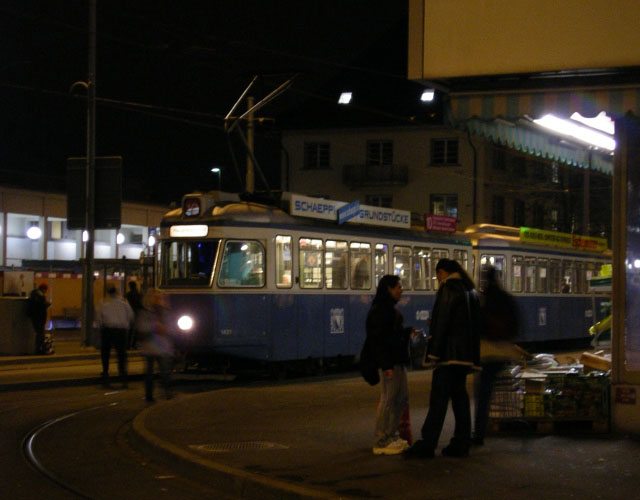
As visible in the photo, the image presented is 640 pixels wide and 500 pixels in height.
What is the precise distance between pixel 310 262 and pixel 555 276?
12120 mm

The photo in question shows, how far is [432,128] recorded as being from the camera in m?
54.0

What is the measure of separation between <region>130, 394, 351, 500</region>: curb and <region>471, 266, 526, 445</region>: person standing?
2.47m

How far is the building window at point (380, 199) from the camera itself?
5547cm

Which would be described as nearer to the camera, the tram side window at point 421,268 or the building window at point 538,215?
the tram side window at point 421,268

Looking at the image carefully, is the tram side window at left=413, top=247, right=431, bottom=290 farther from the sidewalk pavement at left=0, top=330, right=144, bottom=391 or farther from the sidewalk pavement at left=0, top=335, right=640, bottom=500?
the sidewalk pavement at left=0, top=335, right=640, bottom=500

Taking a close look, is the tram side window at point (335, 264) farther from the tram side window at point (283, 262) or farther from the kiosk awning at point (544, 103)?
the kiosk awning at point (544, 103)

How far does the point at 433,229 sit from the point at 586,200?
12596 millimetres

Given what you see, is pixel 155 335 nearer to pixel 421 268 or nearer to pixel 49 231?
pixel 421 268

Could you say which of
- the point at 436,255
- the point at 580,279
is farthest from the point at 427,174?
the point at 436,255

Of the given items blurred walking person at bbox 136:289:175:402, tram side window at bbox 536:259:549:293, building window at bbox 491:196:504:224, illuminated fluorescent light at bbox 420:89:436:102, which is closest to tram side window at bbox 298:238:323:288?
blurred walking person at bbox 136:289:175:402

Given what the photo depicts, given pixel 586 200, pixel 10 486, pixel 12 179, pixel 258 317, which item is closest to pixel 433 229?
pixel 258 317

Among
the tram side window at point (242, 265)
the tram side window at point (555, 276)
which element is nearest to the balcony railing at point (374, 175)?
the tram side window at point (555, 276)

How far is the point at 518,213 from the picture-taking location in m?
55.3

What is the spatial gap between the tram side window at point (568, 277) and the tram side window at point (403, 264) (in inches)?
338
